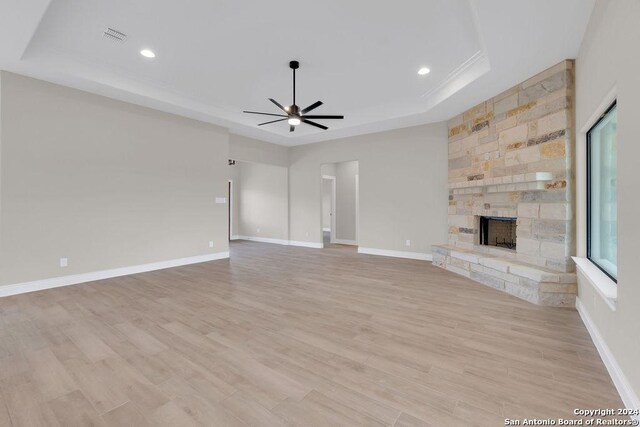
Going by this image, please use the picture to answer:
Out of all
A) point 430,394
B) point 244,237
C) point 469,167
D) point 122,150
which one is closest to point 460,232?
point 469,167

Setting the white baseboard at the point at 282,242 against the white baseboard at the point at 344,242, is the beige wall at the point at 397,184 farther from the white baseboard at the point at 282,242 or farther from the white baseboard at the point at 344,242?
the white baseboard at the point at 344,242

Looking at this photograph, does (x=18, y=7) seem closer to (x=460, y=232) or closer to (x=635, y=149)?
(x=635, y=149)

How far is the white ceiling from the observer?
280cm

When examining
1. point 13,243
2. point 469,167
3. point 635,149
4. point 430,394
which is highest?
point 469,167

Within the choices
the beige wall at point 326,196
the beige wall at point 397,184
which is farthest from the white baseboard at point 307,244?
the beige wall at point 326,196

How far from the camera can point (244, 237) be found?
9.84 m

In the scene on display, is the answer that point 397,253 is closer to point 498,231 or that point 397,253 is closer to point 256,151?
point 498,231

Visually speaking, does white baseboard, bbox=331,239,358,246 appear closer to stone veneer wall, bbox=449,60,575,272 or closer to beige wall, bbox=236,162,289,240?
beige wall, bbox=236,162,289,240

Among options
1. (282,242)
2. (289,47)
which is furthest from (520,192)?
(282,242)

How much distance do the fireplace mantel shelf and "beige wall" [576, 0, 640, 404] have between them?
52.4 inches

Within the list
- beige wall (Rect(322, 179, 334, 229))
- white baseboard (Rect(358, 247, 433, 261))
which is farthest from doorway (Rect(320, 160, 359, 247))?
white baseboard (Rect(358, 247, 433, 261))

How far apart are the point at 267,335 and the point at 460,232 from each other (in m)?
4.32

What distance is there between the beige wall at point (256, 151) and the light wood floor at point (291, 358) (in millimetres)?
4153

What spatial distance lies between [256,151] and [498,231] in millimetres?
5837
